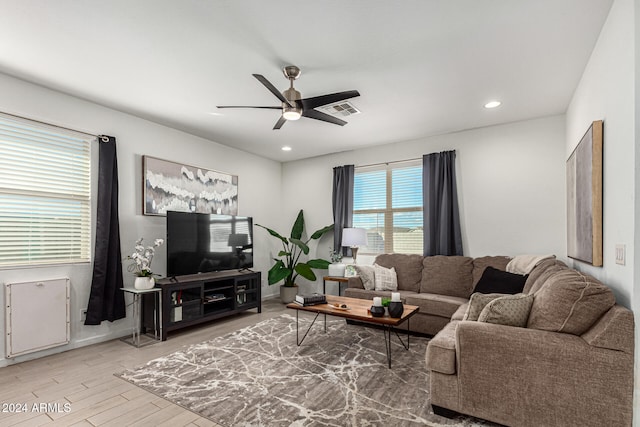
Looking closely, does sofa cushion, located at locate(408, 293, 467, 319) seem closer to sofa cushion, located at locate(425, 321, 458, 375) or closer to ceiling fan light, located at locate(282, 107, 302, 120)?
sofa cushion, located at locate(425, 321, 458, 375)

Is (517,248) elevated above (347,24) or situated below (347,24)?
below

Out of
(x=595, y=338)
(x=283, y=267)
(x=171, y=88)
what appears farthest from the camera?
(x=283, y=267)

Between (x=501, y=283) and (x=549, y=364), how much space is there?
158 centimetres

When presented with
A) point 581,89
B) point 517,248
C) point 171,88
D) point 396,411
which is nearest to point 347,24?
point 171,88

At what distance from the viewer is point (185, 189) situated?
4.52 m

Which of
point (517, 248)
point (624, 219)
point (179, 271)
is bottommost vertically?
point (179, 271)

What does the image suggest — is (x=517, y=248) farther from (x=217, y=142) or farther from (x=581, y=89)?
(x=217, y=142)

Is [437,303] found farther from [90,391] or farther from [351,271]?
[90,391]

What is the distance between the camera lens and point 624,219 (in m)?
1.78

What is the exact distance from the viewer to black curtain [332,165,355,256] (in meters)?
5.45

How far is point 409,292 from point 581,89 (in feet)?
9.37

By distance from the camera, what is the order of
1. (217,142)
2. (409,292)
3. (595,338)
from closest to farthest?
(595,338)
(409,292)
(217,142)

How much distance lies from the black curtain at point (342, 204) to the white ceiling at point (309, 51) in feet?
5.74

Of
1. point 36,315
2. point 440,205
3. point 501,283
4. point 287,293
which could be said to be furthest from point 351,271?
point 36,315
